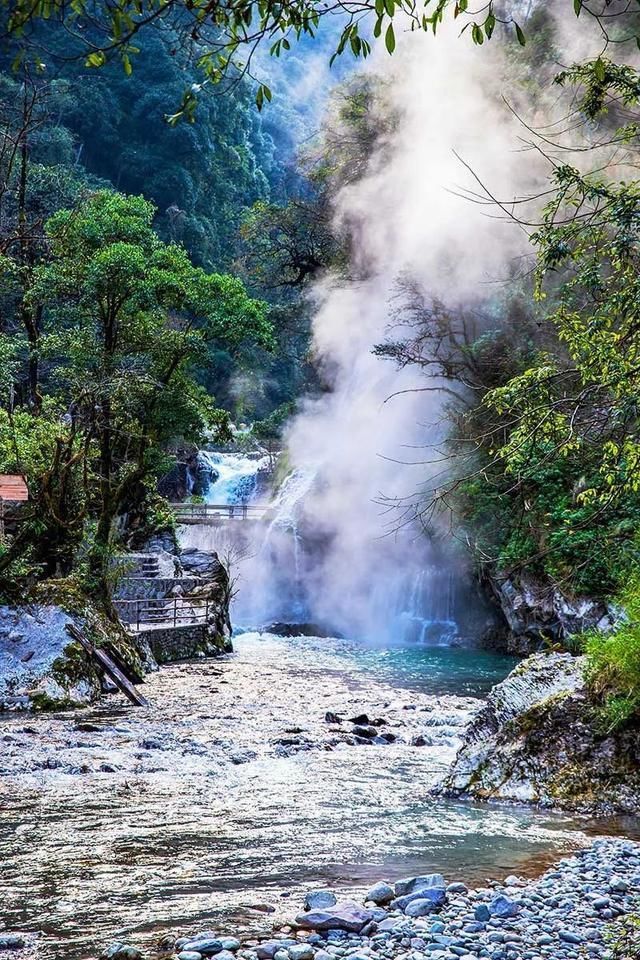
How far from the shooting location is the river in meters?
4.30

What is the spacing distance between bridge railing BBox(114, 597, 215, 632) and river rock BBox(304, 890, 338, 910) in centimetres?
1418

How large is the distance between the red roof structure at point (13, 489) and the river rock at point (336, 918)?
1413 centimetres

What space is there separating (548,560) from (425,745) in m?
7.98

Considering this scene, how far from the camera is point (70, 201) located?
1093 inches

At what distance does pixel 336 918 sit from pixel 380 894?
453mm

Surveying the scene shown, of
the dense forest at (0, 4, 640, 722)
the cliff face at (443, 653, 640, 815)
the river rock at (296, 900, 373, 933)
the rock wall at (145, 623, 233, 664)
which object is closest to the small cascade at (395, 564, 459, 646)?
the dense forest at (0, 4, 640, 722)

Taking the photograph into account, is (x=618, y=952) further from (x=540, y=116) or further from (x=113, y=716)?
(x=540, y=116)

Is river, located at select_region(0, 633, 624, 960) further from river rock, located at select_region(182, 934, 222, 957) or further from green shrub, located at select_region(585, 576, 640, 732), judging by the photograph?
green shrub, located at select_region(585, 576, 640, 732)

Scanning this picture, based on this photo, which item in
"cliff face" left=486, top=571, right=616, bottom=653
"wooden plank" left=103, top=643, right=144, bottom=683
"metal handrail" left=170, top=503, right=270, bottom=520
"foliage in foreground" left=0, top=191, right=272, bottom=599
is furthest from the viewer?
"metal handrail" left=170, top=503, right=270, bottom=520

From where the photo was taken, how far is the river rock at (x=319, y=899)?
4.06m

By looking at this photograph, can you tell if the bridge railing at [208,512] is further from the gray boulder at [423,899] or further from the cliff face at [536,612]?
the gray boulder at [423,899]

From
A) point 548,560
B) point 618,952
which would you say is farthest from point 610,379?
point 548,560

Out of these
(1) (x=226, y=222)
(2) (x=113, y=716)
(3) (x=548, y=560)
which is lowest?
(2) (x=113, y=716)

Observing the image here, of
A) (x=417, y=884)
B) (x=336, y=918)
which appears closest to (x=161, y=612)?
(x=417, y=884)
